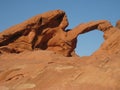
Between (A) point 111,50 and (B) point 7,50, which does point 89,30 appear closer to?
(A) point 111,50

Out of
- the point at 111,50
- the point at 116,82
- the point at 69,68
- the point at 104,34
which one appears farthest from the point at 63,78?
the point at 104,34

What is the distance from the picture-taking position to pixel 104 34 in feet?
94.9

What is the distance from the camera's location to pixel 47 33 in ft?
96.7

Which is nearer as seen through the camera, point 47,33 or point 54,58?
point 54,58

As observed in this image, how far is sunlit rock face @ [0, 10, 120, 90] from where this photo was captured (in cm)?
1077

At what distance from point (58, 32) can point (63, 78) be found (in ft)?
62.6

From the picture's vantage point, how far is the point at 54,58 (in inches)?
715

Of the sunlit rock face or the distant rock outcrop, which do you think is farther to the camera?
the distant rock outcrop

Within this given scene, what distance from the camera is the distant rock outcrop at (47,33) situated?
27703mm

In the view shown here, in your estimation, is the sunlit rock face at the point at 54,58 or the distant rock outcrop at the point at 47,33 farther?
the distant rock outcrop at the point at 47,33

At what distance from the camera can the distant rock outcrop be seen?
2770cm

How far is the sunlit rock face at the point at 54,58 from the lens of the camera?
1077 cm

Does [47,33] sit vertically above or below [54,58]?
above

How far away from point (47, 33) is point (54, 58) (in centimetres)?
1153
